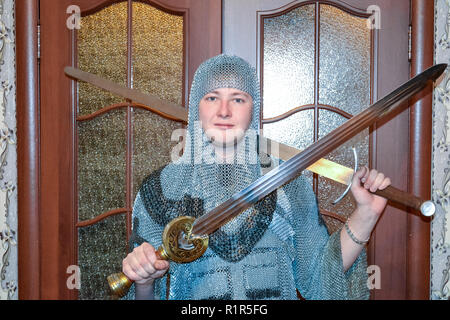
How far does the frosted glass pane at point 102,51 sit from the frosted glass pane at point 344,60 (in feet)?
1.79

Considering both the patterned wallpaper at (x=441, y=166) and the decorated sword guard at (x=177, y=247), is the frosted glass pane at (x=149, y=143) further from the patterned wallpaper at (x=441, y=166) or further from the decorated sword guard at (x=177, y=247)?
the patterned wallpaper at (x=441, y=166)

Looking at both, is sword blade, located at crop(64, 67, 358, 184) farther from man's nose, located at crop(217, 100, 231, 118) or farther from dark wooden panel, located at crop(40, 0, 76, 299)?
man's nose, located at crop(217, 100, 231, 118)

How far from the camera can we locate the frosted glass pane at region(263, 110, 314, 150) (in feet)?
3.61

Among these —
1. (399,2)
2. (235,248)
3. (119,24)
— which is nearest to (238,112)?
(235,248)

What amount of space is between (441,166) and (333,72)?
376 mm

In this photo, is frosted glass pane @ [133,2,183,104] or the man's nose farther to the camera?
frosted glass pane @ [133,2,183,104]

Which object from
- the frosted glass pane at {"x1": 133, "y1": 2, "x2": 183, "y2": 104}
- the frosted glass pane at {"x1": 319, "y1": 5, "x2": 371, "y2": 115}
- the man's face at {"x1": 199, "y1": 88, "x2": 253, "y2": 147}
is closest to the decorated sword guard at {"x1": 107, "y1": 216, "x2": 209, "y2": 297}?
the man's face at {"x1": 199, "y1": 88, "x2": 253, "y2": 147}

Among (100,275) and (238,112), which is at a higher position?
(238,112)

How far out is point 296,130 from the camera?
1.10 m

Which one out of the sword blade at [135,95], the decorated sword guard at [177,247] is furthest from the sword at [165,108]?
the decorated sword guard at [177,247]

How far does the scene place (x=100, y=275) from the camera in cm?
111

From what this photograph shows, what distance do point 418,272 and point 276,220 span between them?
18.1 inches

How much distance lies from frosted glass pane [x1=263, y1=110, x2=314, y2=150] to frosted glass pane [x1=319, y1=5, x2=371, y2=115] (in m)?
0.07
